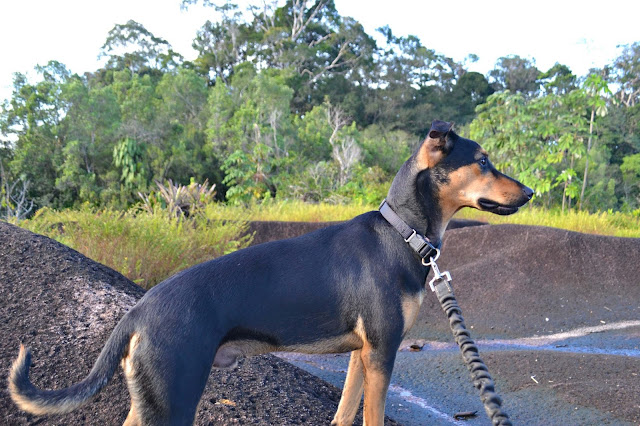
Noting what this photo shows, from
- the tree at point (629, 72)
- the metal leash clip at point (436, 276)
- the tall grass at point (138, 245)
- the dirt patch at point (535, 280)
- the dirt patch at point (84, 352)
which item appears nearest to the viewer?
the metal leash clip at point (436, 276)

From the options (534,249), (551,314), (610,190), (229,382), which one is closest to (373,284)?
(229,382)

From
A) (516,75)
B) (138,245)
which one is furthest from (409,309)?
(516,75)

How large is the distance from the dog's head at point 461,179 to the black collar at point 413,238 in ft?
0.69

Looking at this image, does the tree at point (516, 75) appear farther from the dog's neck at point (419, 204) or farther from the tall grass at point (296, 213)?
the dog's neck at point (419, 204)

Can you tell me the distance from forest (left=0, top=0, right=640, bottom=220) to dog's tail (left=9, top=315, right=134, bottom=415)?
893 centimetres

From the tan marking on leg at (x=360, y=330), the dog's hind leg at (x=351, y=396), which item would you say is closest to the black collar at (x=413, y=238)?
the tan marking on leg at (x=360, y=330)

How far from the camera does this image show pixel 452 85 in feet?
143

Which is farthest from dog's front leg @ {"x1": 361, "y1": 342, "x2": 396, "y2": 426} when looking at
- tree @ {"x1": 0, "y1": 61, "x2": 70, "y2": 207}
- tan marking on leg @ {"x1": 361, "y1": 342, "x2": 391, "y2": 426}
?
tree @ {"x1": 0, "y1": 61, "x2": 70, "y2": 207}

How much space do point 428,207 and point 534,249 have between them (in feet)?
23.5

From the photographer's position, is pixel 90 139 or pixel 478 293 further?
pixel 90 139

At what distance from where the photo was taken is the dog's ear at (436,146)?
2547 millimetres

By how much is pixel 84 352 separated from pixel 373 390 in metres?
2.08

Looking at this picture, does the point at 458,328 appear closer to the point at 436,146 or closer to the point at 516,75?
the point at 436,146

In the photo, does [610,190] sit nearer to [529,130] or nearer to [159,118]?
[529,130]
